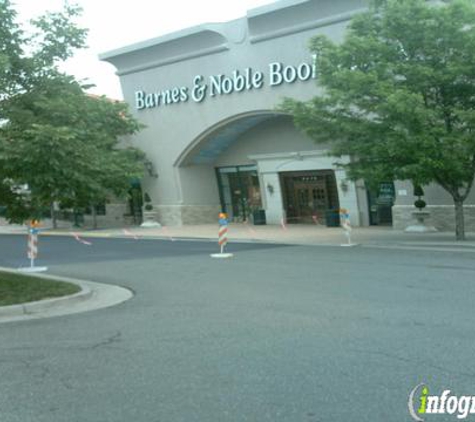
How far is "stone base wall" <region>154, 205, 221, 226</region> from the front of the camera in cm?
3625

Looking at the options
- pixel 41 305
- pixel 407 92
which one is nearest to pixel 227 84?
pixel 407 92

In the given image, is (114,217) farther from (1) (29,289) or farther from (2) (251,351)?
(2) (251,351)

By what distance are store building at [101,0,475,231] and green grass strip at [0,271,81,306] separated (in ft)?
55.1

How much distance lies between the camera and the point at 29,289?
11.5 meters

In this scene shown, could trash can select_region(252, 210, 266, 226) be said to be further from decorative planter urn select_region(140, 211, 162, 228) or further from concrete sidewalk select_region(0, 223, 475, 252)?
decorative planter urn select_region(140, 211, 162, 228)

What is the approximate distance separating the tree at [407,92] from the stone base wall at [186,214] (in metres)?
17.1

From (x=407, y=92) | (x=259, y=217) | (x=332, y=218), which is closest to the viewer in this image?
(x=407, y=92)

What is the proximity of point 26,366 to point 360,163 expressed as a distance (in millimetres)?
15155

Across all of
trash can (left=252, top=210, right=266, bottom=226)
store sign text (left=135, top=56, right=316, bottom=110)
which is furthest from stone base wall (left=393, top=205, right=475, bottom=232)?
trash can (left=252, top=210, right=266, bottom=226)

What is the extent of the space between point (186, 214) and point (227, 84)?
331 inches

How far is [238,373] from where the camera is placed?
586 cm

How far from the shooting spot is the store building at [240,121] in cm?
2869

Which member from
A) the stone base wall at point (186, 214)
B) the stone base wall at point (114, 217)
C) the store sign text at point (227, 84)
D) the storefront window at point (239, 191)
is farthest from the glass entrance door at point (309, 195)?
the stone base wall at point (114, 217)

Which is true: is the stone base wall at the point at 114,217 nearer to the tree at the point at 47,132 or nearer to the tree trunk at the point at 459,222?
the tree trunk at the point at 459,222
